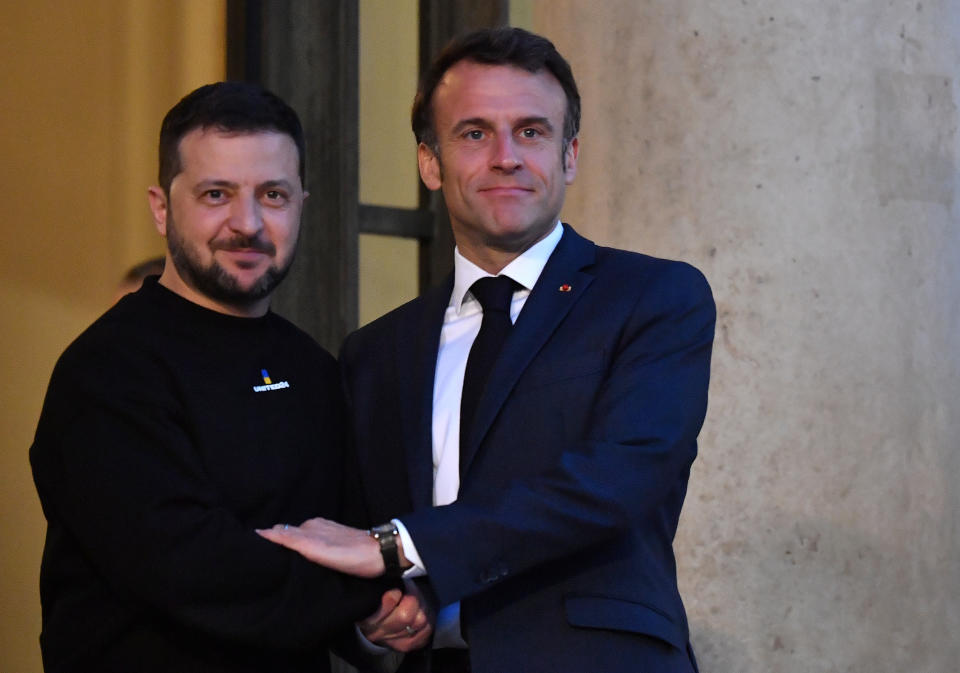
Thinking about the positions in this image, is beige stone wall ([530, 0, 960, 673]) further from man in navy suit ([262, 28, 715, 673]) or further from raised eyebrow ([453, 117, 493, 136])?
raised eyebrow ([453, 117, 493, 136])

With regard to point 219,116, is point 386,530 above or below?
below

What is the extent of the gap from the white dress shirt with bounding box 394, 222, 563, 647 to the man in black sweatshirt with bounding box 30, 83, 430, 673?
3.7 inches

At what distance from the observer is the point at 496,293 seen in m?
2.71

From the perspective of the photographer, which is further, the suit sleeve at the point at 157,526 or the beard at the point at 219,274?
the beard at the point at 219,274

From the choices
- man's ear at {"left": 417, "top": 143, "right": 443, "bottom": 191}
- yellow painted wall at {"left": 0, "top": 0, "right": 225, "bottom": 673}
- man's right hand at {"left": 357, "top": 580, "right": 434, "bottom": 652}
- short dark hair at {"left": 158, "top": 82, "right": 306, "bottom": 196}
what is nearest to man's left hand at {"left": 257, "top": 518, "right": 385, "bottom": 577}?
man's right hand at {"left": 357, "top": 580, "right": 434, "bottom": 652}

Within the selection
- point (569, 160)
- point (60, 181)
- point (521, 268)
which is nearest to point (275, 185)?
point (521, 268)

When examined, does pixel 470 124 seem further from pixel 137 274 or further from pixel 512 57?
pixel 137 274

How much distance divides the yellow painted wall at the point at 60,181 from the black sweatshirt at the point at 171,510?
2207 millimetres

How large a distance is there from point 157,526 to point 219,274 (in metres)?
0.52

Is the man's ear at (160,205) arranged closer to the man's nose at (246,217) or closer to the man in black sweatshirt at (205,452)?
the man in black sweatshirt at (205,452)

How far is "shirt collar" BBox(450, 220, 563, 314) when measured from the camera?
8.96 feet

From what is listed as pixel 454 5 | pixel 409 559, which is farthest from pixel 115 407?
pixel 454 5

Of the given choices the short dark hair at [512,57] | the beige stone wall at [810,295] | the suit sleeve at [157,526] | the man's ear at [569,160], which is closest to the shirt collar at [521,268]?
the man's ear at [569,160]

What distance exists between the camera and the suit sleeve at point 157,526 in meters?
2.25
